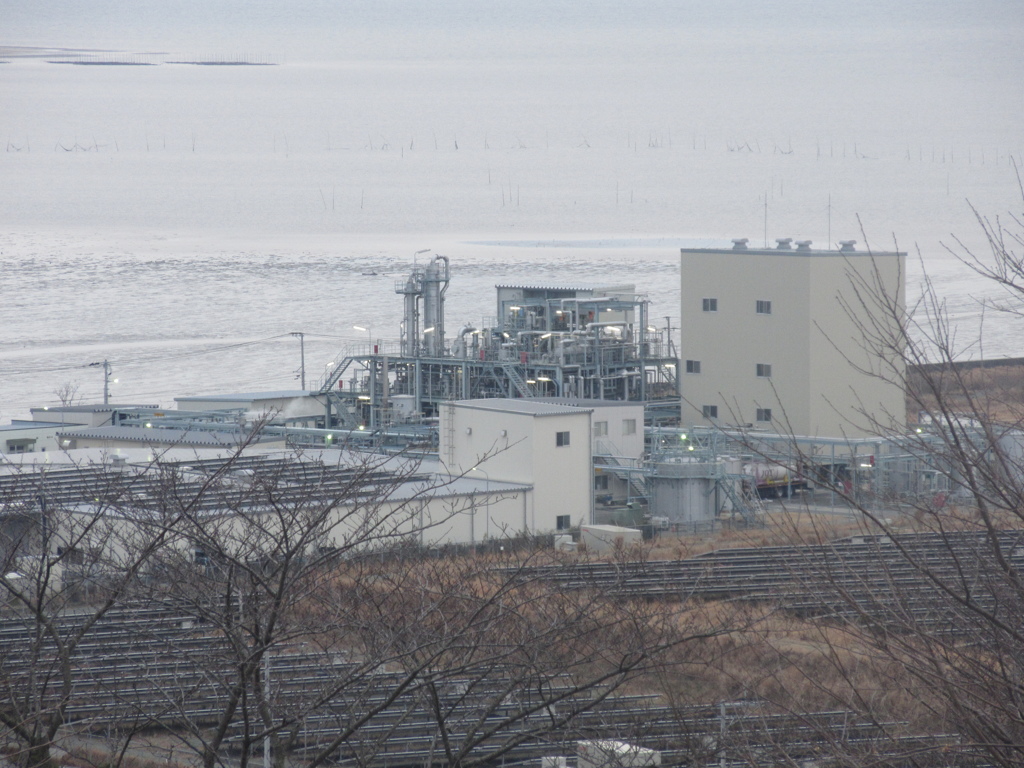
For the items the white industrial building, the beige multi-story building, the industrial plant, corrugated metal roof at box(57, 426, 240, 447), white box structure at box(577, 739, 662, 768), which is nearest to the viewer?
white box structure at box(577, 739, 662, 768)

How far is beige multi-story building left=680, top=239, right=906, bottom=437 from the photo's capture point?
2853 cm

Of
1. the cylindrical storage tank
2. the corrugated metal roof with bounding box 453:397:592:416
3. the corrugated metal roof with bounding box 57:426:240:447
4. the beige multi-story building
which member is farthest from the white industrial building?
the beige multi-story building

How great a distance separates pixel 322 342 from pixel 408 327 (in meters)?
25.9

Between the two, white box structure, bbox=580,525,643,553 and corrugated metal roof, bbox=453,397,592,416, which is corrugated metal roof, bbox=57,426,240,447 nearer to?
corrugated metal roof, bbox=453,397,592,416

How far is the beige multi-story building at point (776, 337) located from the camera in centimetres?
2853

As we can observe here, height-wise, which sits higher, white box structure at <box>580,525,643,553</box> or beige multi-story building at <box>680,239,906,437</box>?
beige multi-story building at <box>680,239,906,437</box>

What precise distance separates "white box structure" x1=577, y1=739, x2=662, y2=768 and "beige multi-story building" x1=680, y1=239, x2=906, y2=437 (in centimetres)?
1933

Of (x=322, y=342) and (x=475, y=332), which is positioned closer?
(x=475, y=332)

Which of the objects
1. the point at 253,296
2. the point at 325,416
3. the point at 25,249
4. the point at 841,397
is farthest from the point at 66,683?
the point at 25,249

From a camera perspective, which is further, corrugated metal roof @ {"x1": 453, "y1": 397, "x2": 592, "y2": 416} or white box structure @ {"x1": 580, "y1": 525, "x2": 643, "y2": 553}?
corrugated metal roof @ {"x1": 453, "y1": 397, "x2": 592, "y2": 416}

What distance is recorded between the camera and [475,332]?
31.8m

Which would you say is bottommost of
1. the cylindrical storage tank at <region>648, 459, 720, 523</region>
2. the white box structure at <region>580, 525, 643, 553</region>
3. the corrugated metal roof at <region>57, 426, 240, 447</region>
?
the white box structure at <region>580, 525, 643, 553</region>

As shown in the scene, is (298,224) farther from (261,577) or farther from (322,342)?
(261,577)

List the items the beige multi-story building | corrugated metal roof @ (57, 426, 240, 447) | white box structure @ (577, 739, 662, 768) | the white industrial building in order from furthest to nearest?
the beige multi-story building < corrugated metal roof @ (57, 426, 240, 447) < the white industrial building < white box structure @ (577, 739, 662, 768)
